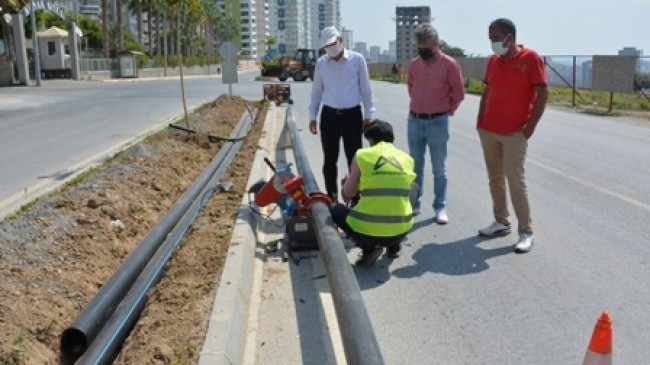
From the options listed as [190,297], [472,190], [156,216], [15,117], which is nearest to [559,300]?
[190,297]

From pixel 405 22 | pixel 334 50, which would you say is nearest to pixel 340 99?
pixel 334 50

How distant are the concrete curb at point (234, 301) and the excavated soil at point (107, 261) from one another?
3.2 inches

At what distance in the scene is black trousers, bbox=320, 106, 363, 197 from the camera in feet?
23.1

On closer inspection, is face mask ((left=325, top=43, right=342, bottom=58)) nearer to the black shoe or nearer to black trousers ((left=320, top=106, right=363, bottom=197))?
black trousers ((left=320, top=106, right=363, bottom=197))

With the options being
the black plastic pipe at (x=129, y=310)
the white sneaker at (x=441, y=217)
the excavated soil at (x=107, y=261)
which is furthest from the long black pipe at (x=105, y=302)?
the white sneaker at (x=441, y=217)

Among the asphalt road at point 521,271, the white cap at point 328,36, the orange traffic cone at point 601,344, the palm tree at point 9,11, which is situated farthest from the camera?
the palm tree at point 9,11

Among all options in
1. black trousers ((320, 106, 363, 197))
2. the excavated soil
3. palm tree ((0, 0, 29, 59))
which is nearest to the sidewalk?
the excavated soil

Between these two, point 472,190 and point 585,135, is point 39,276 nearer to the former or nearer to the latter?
point 472,190

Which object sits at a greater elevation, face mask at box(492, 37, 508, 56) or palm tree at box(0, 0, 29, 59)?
palm tree at box(0, 0, 29, 59)

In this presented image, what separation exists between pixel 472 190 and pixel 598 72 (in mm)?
17127

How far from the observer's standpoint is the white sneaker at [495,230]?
6457 millimetres

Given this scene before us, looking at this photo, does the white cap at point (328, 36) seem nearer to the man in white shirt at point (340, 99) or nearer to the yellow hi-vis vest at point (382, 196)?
the man in white shirt at point (340, 99)

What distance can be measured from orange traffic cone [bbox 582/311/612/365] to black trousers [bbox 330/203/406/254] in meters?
2.55

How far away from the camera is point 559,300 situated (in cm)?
483
